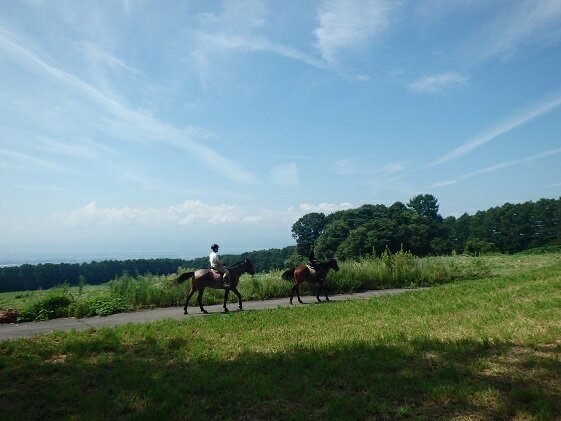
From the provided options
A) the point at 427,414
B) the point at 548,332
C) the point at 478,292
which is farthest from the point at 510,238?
the point at 427,414

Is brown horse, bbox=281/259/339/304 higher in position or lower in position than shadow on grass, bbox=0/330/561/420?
higher

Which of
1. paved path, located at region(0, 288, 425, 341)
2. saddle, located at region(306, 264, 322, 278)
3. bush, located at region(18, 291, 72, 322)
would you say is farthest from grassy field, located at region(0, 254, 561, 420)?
saddle, located at region(306, 264, 322, 278)

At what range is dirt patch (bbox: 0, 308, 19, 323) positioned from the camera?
11.8 metres

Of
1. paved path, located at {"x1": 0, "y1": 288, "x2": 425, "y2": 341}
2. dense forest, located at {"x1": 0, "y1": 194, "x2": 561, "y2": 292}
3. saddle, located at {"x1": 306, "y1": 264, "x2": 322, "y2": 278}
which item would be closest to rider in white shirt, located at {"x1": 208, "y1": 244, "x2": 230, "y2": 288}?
paved path, located at {"x1": 0, "y1": 288, "x2": 425, "y2": 341}

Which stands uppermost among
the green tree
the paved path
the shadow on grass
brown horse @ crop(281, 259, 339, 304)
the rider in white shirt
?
the green tree

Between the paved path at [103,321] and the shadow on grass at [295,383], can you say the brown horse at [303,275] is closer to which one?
the paved path at [103,321]

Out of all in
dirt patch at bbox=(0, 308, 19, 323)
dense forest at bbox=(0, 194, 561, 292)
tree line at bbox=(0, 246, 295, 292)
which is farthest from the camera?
dense forest at bbox=(0, 194, 561, 292)

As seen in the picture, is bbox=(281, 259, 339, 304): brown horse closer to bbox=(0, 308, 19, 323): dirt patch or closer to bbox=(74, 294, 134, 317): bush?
A: bbox=(74, 294, 134, 317): bush

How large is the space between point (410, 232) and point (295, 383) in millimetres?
56933

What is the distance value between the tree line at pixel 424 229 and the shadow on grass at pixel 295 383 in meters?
43.6

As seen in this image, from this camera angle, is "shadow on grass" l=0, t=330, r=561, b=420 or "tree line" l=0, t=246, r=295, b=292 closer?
"shadow on grass" l=0, t=330, r=561, b=420

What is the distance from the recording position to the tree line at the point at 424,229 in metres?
51.5

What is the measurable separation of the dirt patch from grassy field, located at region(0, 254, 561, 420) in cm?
467

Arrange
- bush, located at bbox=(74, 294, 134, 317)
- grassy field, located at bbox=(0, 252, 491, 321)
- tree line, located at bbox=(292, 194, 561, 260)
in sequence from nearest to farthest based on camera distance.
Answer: bush, located at bbox=(74, 294, 134, 317)
grassy field, located at bbox=(0, 252, 491, 321)
tree line, located at bbox=(292, 194, 561, 260)
